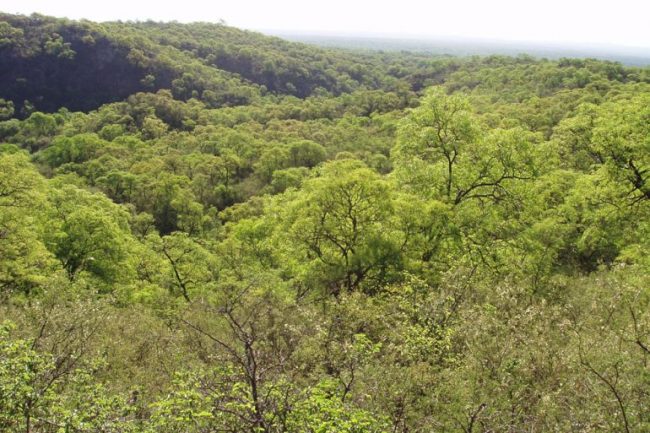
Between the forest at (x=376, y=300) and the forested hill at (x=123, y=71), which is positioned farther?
the forested hill at (x=123, y=71)

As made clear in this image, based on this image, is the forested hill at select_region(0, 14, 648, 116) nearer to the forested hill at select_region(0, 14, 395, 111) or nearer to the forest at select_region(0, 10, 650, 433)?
the forested hill at select_region(0, 14, 395, 111)

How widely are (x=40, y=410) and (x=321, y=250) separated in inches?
536

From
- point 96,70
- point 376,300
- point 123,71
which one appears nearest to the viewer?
point 376,300

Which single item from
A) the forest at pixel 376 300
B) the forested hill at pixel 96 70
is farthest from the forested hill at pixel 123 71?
the forest at pixel 376 300

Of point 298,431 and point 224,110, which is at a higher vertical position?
point 298,431

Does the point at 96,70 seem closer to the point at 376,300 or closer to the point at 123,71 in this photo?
the point at 123,71

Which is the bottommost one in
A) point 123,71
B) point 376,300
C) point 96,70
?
point 96,70

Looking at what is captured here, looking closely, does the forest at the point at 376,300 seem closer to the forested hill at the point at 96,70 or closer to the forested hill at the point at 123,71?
the forested hill at the point at 123,71

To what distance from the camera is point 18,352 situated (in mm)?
9766

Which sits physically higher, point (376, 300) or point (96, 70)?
point (376, 300)

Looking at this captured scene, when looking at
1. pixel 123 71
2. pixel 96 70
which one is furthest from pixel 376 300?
pixel 96 70

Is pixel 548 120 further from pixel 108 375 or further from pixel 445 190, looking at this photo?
pixel 108 375

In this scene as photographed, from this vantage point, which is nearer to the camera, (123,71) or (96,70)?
(96,70)

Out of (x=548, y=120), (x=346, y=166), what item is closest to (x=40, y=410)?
(x=346, y=166)
